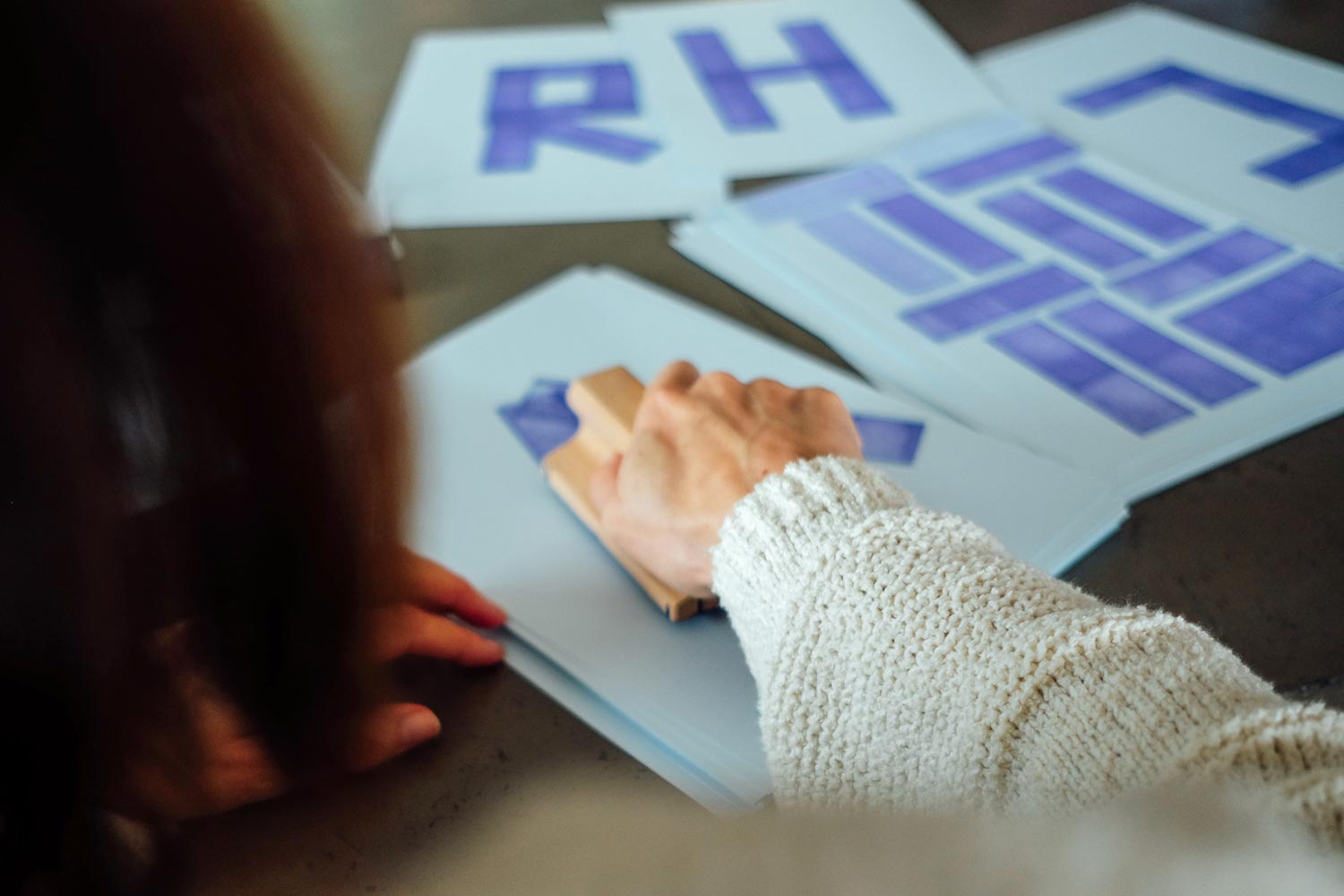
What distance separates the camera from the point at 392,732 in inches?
18.4

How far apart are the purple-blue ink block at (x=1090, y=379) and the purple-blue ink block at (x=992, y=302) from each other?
0.9 inches

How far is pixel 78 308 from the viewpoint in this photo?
0.77 ft

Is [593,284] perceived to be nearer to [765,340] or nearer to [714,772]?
[765,340]

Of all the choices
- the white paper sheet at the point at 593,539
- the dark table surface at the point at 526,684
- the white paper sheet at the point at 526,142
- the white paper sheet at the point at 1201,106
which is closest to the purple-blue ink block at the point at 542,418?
the white paper sheet at the point at 593,539

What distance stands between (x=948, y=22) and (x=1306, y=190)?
0.43 m

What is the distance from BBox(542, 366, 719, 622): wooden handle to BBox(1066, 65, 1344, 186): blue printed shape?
1.84ft

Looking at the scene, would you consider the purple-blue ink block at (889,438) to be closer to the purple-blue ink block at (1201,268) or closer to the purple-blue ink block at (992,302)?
the purple-blue ink block at (992,302)

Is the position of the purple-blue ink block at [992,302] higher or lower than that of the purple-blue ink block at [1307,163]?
lower

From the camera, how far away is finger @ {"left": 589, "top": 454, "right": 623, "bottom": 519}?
568 millimetres

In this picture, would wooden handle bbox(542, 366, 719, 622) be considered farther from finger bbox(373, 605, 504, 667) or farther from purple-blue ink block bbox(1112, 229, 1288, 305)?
purple-blue ink block bbox(1112, 229, 1288, 305)

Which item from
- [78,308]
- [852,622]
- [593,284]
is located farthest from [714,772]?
[593,284]

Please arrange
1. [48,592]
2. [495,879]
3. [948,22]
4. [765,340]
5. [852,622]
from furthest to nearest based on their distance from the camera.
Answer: [948,22] → [765,340] → [852,622] → [48,592] → [495,879]

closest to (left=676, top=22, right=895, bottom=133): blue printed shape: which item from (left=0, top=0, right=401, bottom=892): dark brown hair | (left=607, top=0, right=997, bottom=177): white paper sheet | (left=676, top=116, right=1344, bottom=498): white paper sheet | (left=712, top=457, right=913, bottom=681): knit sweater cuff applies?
(left=607, top=0, right=997, bottom=177): white paper sheet

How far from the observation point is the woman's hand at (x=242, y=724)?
321 mm
